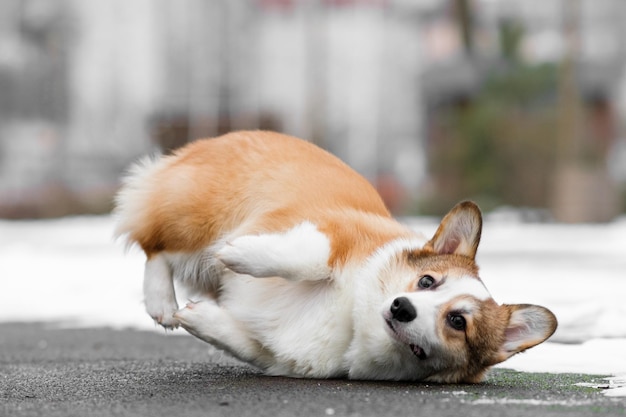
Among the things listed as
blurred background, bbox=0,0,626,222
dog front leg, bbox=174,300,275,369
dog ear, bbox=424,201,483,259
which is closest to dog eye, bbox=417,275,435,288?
dog ear, bbox=424,201,483,259

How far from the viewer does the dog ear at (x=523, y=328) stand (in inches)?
145

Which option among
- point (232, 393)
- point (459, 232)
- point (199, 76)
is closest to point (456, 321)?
point (459, 232)

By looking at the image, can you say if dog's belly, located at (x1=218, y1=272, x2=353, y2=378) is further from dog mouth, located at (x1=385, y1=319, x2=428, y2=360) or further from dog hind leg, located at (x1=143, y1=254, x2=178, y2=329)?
dog hind leg, located at (x1=143, y1=254, x2=178, y2=329)

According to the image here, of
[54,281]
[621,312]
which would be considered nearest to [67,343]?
[621,312]

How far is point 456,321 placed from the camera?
353 centimetres

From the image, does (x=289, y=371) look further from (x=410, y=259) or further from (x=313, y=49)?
(x=313, y=49)

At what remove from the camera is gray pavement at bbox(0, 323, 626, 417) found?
9.57 feet

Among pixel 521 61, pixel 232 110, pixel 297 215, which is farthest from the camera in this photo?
pixel 232 110

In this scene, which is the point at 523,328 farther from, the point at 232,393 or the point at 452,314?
the point at 232,393

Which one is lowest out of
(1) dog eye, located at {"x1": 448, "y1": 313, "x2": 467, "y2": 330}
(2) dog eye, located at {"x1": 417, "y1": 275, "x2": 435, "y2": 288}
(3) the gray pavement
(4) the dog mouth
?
(3) the gray pavement

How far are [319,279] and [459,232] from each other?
632 mm

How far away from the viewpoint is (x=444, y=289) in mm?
3547

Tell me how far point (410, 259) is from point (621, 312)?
228 cm

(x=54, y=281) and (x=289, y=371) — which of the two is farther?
(x=54, y=281)
